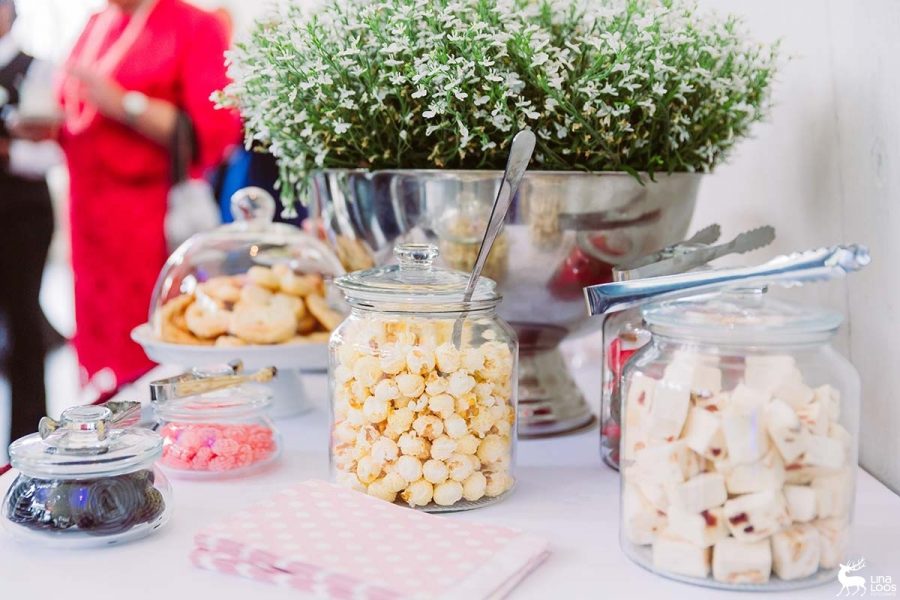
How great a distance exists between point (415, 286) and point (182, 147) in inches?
54.8

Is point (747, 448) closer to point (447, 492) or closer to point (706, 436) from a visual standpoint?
point (706, 436)

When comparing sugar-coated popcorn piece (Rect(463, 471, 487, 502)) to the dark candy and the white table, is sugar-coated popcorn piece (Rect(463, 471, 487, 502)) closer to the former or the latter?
the white table

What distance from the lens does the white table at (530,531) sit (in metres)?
0.56

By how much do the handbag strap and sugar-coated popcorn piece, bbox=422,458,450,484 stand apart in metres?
1.42

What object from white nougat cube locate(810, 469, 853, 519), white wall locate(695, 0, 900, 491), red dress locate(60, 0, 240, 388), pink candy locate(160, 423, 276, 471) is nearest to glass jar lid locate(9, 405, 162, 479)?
pink candy locate(160, 423, 276, 471)

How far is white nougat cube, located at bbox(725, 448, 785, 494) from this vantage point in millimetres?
540

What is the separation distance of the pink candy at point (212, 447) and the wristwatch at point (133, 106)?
1218 millimetres

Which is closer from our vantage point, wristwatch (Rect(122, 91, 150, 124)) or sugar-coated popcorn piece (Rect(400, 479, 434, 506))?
sugar-coated popcorn piece (Rect(400, 479, 434, 506))

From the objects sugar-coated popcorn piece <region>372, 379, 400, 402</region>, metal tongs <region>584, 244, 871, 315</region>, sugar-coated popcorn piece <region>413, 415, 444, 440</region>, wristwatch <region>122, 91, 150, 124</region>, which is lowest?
sugar-coated popcorn piece <region>413, 415, 444, 440</region>

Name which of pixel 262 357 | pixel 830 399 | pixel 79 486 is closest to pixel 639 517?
pixel 830 399

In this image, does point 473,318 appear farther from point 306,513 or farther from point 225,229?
point 225,229

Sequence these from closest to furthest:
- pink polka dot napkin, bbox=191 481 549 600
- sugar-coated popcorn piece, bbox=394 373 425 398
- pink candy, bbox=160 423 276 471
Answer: pink polka dot napkin, bbox=191 481 549 600
sugar-coated popcorn piece, bbox=394 373 425 398
pink candy, bbox=160 423 276 471

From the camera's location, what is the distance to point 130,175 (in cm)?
191

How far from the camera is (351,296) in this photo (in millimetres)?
717
